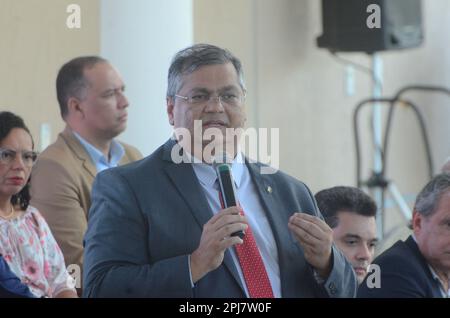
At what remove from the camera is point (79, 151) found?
3.90 m

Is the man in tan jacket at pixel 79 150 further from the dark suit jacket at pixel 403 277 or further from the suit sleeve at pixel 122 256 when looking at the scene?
the dark suit jacket at pixel 403 277

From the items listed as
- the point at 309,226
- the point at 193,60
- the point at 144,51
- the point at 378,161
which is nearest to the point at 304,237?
the point at 309,226

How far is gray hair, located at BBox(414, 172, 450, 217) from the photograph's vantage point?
9.52ft

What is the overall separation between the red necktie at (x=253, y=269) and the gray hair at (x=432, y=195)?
52 centimetres

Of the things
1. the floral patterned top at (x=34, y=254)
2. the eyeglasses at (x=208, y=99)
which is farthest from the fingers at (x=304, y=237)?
the floral patterned top at (x=34, y=254)

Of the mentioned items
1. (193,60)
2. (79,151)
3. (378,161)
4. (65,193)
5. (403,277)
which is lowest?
(378,161)

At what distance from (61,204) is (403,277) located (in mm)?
1319

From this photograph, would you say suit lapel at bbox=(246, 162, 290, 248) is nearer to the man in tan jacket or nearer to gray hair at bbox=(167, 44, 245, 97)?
gray hair at bbox=(167, 44, 245, 97)

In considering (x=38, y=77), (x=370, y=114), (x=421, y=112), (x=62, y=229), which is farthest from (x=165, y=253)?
(x=421, y=112)

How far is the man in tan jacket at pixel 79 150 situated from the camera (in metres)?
3.56

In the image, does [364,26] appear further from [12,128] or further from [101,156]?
[12,128]

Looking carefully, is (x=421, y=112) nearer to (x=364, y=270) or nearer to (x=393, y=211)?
(x=393, y=211)

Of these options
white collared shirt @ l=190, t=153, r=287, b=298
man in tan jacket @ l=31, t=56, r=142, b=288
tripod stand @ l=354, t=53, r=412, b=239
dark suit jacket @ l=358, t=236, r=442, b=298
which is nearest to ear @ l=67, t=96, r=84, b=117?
man in tan jacket @ l=31, t=56, r=142, b=288

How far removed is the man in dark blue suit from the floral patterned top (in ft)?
3.11
